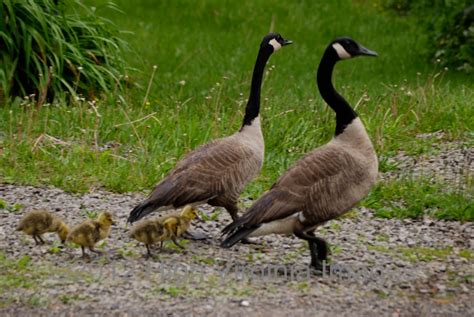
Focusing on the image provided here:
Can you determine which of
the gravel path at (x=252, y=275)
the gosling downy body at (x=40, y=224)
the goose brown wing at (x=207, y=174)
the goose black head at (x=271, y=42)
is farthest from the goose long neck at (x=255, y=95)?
the gosling downy body at (x=40, y=224)

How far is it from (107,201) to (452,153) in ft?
12.0

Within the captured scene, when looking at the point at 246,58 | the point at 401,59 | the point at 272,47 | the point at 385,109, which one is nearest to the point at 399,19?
the point at 401,59

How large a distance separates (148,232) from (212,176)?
0.76m

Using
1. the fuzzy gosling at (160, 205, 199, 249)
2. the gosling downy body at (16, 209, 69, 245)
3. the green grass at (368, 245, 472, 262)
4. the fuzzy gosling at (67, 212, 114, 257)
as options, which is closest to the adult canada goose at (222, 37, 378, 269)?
the fuzzy gosling at (160, 205, 199, 249)

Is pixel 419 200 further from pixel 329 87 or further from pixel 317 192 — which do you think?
pixel 317 192

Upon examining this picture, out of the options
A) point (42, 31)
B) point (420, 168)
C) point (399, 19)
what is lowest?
point (399, 19)

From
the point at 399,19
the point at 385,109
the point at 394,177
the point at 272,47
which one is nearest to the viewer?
the point at 272,47

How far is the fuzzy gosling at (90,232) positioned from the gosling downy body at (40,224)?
0.93 feet

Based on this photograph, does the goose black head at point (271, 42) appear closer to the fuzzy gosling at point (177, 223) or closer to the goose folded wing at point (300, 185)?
the goose folded wing at point (300, 185)

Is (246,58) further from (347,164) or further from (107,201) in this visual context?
(347,164)

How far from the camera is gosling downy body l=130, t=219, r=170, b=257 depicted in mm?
7395

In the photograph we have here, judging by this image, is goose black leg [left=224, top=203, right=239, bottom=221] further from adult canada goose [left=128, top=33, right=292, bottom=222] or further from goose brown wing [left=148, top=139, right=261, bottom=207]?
goose brown wing [left=148, top=139, right=261, bottom=207]

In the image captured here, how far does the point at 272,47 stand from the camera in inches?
347

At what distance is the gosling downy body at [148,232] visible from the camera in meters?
7.39
